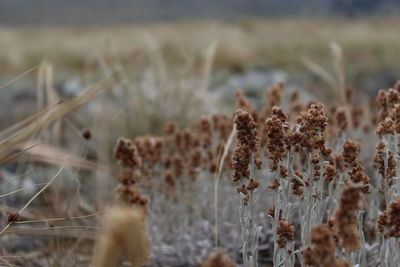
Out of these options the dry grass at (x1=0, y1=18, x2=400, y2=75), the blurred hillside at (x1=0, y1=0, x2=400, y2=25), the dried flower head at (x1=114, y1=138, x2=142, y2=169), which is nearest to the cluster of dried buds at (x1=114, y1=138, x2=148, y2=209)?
the dried flower head at (x1=114, y1=138, x2=142, y2=169)

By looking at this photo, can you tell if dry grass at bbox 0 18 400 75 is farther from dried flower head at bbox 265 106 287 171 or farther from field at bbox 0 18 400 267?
dried flower head at bbox 265 106 287 171

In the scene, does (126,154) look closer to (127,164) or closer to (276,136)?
(127,164)

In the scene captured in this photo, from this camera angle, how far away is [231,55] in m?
13.7

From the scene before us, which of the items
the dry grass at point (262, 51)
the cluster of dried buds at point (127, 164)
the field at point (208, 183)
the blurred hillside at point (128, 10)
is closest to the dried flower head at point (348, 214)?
the field at point (208, 183)

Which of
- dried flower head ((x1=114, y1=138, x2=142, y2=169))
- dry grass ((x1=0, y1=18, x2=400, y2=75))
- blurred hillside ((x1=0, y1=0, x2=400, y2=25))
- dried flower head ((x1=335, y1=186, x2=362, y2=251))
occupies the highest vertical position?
blurred hillside ((x1=0, y1=0, x2=400, y2=25))

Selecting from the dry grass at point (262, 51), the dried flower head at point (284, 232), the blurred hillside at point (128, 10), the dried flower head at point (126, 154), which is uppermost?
the blurred hillside at point (128, 10)

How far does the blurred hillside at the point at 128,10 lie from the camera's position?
10862 cm

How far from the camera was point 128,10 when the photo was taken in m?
117

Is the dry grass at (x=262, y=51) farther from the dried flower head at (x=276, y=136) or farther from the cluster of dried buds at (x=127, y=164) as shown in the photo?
the cluster of dried buds at (x=127, y=164)

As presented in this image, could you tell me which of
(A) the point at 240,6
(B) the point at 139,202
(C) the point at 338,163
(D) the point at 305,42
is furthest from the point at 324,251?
(A) the point at 240,6

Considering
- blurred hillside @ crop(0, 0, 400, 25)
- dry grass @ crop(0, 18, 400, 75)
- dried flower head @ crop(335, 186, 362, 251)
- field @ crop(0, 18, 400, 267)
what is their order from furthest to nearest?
blurred hillside @ crop(0, 0, 400, 25) → dry grass @ crop(0, 18, 400, 75) → field @ crop(0, 18, 400, 267) → dried flower head @ crop(335, 186, 362, 251)

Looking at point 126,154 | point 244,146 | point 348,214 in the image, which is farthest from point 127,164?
point 348,214

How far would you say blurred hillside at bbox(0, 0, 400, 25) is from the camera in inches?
4277

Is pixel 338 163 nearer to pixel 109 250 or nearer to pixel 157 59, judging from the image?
pixel 109 250
